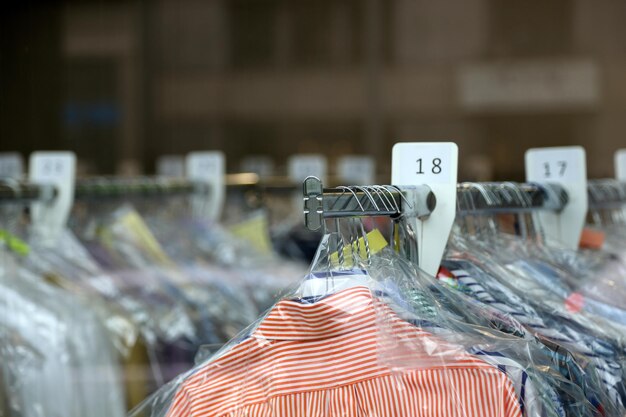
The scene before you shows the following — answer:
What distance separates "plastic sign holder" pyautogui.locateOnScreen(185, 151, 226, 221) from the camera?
→ 71.4 inches

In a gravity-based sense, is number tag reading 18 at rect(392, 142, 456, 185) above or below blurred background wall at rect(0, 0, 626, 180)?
below

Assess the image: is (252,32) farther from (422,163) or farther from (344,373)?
(344,373)

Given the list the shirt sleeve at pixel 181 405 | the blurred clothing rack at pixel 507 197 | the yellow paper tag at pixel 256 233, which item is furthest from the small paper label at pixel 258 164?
the shirt sleeve at pixel 181 405

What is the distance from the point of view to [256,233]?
1842 mm

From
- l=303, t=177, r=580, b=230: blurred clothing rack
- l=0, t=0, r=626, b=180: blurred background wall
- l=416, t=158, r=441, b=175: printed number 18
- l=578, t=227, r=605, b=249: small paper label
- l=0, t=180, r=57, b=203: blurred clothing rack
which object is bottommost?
l=578, t=227, r=605, b=249: small paper label

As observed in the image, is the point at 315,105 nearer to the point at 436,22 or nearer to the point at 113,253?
the point at 436,22

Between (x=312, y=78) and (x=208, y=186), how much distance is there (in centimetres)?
161

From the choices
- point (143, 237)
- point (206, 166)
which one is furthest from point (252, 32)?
point (143, 237)

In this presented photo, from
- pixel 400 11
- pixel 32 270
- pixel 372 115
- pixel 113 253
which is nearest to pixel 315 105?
pixel 372 115

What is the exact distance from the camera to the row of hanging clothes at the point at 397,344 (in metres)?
0.70

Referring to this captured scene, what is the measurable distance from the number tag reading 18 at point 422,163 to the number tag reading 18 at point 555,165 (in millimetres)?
309

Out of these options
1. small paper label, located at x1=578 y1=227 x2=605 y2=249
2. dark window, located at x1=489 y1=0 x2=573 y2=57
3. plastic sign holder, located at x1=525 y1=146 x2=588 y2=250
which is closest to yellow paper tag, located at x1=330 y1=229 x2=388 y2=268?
plastic sign holder, located at x1=525 y1=146 x2=588 y2=250

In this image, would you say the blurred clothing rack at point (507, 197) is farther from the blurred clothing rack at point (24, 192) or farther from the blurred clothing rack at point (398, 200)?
the blurred clothing rack at point (24, 192)

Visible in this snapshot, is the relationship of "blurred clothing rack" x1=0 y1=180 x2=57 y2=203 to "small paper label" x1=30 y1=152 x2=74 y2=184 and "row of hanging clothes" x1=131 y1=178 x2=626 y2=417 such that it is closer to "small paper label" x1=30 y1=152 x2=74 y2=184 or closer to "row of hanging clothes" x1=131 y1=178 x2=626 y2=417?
"small paper label" x1=30 y1=152 x2=74 y2=184
